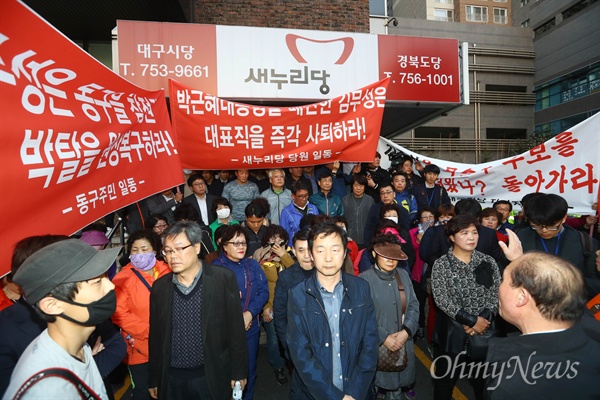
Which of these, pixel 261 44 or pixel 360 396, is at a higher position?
pixel 261 44

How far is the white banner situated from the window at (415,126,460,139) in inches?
1101

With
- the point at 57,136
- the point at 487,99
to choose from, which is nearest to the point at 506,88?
the point at 487,99

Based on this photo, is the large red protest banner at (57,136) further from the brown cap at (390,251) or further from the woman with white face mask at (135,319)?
the brown cap at (390,251)

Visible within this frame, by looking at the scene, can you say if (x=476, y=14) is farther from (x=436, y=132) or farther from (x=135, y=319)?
(x=135, y=319)

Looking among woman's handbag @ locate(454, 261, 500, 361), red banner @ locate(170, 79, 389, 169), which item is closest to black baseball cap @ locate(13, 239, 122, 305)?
woman's handbag @ locate(454, 261, 500, 361)

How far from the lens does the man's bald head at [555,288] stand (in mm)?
1611

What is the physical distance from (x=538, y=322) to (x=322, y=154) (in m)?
4.23

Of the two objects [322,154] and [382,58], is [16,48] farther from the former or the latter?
[382,58]

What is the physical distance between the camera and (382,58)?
7.45 meters

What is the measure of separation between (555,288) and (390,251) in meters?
1.61

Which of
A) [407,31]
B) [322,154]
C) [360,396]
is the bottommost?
[360,396]


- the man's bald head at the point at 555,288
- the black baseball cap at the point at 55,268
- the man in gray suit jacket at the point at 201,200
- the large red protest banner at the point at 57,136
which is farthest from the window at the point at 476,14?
the black baseball cap at the point at 55,268

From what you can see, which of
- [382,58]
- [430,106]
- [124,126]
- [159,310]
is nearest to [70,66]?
[124,126]

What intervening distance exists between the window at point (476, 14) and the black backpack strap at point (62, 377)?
47.4 metres
